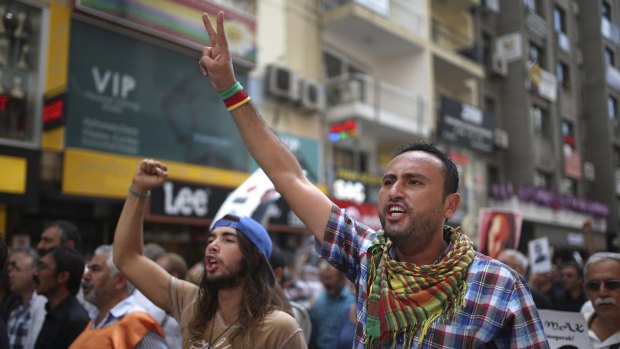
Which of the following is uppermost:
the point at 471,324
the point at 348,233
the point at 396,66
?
the point at 396,66

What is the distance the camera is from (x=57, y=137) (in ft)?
31.3

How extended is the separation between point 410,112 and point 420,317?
15.2 meters

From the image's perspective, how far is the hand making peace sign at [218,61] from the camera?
2.25 meters

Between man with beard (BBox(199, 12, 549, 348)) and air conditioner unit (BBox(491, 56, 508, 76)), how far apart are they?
20.6 metres

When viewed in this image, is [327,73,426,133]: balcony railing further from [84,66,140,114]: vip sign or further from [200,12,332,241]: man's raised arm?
[200,12,332,241]: man's raised arm

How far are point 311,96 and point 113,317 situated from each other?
37.7 ft

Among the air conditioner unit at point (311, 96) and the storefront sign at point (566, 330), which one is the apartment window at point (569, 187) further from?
the storefront sign at point (566, 330)

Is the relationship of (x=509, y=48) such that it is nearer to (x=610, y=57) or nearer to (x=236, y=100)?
(x=610, y=57)

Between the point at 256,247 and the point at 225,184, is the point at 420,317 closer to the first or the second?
the point at 256,247

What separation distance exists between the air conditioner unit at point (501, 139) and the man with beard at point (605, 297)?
60.3 ft

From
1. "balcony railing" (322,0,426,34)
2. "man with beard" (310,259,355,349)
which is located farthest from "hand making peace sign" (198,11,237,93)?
"balcony railing" (322,0,426,34)

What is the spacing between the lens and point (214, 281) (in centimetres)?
288

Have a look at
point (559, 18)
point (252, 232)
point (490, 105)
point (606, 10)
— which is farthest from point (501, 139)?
point (252, 232)

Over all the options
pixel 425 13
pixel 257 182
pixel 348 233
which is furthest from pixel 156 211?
pixel 425 13
